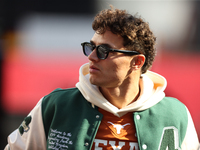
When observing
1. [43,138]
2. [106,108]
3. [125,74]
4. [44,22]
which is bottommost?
[43,138]

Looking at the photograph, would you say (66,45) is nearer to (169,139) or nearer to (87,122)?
(87,122)

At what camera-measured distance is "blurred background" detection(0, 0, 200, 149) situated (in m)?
3.68

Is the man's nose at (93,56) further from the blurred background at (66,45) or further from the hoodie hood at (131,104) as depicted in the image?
the blurred background at (66,45)

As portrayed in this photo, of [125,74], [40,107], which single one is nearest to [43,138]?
[40,107]

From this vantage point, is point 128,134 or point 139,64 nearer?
point 128,134

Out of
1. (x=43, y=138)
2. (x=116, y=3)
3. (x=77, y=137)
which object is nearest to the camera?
(x=77, y=137)

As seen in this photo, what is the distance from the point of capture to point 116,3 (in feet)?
11.9

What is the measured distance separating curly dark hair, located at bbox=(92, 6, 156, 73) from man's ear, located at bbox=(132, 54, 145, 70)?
56 mm

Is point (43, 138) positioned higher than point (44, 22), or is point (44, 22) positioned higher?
point (44, 22)

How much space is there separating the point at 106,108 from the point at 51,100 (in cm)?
47

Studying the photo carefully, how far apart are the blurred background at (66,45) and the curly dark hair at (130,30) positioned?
4.88 feet

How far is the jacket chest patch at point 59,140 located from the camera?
6.19 feet

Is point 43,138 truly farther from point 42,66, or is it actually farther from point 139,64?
point 42,66

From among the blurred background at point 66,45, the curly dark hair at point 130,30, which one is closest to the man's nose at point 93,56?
the curly dark hair at point 130,30
